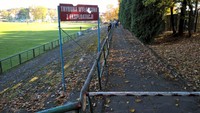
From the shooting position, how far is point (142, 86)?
743 centimetres

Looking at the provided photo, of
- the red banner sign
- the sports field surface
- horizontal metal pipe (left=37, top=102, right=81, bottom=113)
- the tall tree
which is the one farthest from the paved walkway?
the sports field surface

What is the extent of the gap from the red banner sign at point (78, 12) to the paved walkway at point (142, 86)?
228 cm

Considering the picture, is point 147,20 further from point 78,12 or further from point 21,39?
point 21,39

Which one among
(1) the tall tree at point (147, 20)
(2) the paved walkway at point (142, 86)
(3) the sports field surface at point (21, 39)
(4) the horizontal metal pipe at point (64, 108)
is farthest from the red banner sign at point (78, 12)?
(3) the sports field surface at point (21, 39)

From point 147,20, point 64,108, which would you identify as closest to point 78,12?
point 64,108

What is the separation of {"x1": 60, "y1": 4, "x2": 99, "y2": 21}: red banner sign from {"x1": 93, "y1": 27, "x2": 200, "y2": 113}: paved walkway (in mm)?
2282

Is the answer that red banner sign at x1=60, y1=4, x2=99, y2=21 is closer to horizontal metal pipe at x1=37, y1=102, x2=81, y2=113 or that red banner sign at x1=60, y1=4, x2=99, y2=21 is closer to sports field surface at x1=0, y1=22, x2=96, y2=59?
horizontal metal pipe at x1=37, y1=102, x2=81, y2=113

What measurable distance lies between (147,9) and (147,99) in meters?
14.1

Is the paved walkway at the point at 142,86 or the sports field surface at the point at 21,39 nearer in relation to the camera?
the paved walkway at the point at 142,86

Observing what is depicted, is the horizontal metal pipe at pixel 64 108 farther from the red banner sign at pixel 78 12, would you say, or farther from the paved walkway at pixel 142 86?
the red banner sign at pixel 78 12

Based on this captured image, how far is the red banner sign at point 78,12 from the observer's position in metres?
7.33

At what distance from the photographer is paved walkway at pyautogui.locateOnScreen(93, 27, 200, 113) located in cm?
552

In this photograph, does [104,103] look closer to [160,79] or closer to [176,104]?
[176,104]

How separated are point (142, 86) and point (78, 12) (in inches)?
122
